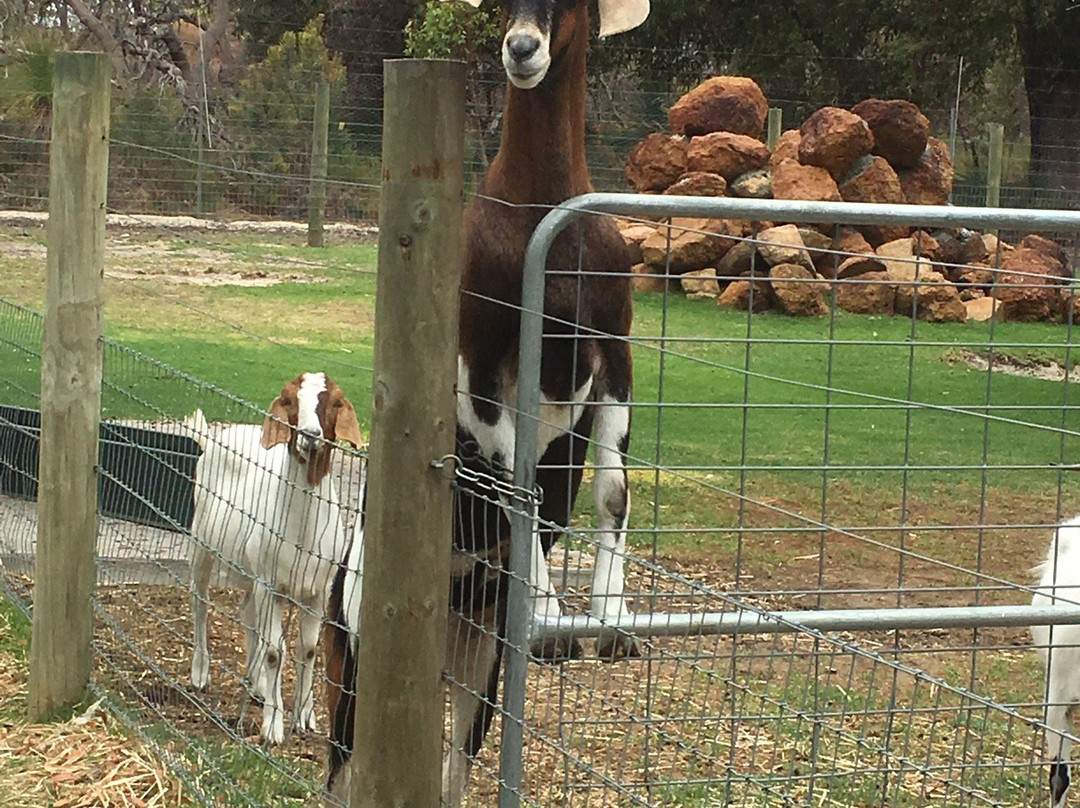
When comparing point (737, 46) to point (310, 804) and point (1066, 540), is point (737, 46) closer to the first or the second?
point (1066, 540)

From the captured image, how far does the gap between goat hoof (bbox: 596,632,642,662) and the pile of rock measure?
442 inches

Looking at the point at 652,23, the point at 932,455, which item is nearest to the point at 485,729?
the point at 932,455

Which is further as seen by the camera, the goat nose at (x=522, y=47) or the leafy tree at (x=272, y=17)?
the leafy tree at (x=272, y=17)

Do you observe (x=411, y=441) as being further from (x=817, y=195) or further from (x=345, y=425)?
(x=817, y=195)

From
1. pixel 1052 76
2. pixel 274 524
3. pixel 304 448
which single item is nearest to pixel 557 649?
pixel 304 448

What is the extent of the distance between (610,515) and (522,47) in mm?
1133

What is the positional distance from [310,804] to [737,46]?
2104 centimetres

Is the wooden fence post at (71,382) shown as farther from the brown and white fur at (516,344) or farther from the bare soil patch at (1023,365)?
the bare soil patch at (1023,365)

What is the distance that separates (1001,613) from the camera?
3596 millimetres

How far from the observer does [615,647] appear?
304cm

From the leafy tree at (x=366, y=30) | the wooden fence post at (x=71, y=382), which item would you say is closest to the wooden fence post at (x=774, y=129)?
the leafy tree at (x=366, y=30)

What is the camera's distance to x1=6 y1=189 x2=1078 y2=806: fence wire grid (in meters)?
3.15

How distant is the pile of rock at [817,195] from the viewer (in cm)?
1499

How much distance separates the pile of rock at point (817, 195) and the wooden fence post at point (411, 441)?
458 inches
